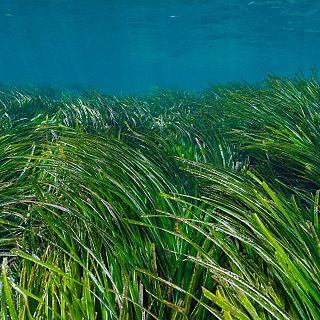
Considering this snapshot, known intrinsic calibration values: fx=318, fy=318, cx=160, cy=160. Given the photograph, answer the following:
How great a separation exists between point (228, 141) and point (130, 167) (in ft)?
5.21

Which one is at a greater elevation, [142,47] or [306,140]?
[306,140]

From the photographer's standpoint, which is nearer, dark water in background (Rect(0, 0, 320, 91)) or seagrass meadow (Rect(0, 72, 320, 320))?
seagrass meadow (Rect(0, 72, 320, 320))

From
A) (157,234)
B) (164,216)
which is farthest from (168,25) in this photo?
(164,216)

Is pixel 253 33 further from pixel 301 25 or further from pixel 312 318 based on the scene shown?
pixel 312 318

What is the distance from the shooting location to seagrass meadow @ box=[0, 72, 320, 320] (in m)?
1.18

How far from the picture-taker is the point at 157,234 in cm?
167

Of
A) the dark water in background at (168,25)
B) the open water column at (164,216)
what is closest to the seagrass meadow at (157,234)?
the open water column at (164,216)

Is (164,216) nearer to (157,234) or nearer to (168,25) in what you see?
(157,234)

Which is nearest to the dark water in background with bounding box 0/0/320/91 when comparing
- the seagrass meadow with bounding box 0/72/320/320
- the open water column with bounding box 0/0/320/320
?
the open water column with bounding box 0/0/320/320

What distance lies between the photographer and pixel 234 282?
1.13m

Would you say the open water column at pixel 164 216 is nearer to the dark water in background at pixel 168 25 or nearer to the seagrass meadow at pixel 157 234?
the seagrass meadow at pixel 157 234

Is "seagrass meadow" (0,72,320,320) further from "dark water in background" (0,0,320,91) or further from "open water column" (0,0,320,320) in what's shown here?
"dark water in background" (0,0,320,91)

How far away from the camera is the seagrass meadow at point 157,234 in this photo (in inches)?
46.6

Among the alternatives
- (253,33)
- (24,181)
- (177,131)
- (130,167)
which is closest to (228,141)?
(177,131)
